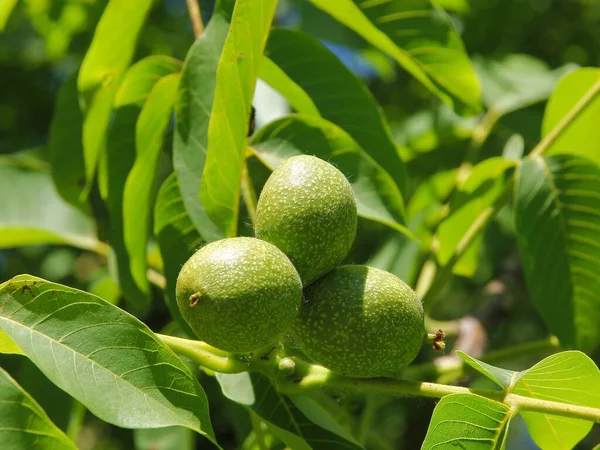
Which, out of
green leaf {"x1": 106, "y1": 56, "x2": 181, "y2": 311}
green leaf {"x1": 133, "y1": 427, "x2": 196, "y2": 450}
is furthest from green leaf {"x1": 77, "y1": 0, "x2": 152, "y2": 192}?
green leaf {"x1": 133, "y1": 427, "x2": 196, "y2": 450}

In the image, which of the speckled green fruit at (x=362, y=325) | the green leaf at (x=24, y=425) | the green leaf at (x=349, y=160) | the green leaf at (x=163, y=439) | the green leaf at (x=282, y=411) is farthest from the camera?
the green leaf at (x=163, y=439)

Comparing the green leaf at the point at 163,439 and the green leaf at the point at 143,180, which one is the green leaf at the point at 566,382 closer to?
the green leaf at the point at 143,180

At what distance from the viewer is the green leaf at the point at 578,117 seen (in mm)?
2135

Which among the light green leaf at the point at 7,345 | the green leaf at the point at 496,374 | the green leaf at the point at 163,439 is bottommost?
the green leaf at the point at 163,439

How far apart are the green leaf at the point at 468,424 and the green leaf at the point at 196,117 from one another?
624mm

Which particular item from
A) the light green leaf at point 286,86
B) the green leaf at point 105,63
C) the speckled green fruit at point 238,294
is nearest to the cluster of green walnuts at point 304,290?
the speckled green fruit at point 238,294

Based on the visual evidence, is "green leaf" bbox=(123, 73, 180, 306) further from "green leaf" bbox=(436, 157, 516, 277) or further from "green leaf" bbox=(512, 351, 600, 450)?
"green leaf" bbox=(512, 351, 600, 450)

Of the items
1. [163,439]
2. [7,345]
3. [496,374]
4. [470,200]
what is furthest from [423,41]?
[163,439]

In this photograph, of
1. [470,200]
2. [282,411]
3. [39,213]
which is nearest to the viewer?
[282,411]

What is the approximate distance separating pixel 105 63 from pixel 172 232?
0.45 meters

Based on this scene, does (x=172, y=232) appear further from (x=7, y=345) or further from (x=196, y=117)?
(x=7, y=345)

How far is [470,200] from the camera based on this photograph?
2109 mm

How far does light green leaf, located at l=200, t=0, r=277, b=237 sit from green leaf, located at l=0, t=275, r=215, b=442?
399 mm

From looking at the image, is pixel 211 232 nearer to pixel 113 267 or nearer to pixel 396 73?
pixel 113 267
